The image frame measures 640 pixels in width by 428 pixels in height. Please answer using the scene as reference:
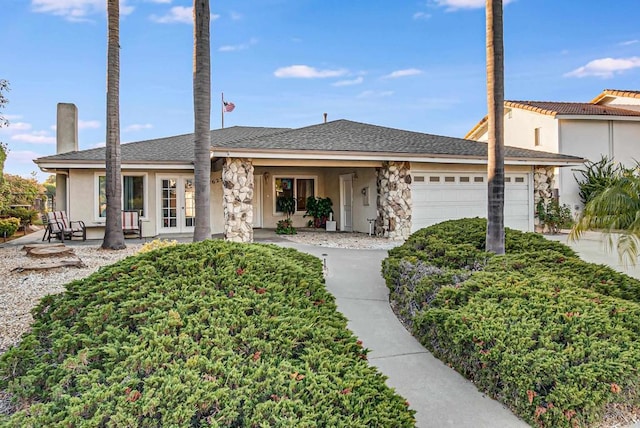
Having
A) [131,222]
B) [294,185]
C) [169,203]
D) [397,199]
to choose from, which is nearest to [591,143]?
[397,199]

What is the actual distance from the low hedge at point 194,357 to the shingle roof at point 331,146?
8469 millimetres

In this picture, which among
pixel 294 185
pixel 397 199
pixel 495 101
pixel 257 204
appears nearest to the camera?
pixel 495 101

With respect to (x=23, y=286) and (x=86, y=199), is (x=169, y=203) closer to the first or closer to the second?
(x=86, y=199)

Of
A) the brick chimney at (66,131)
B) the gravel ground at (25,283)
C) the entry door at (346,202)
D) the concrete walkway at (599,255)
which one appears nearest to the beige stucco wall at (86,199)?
the brick chimney at (66,131)

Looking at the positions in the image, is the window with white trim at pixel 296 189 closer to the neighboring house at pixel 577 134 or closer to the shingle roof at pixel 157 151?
the shingle roof at pixel 157 151

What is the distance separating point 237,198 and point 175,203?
373 centimetres

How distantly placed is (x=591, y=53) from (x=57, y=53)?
19.6 m

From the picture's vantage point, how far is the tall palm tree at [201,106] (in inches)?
290

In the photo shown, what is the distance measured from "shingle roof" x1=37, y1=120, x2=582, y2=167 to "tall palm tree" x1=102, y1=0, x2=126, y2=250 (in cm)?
244

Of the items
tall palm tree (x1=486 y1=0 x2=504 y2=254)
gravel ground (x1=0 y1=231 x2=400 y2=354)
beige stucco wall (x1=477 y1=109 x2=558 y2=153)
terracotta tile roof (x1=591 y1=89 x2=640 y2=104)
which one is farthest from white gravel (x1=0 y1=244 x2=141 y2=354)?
terracotta tile roof (x1=591 y1=89 x2=640 y2=104)

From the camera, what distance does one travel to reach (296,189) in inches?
688

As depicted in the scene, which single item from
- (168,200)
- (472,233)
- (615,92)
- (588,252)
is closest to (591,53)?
(615,92)

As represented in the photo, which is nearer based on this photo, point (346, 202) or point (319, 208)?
point (346, 202)

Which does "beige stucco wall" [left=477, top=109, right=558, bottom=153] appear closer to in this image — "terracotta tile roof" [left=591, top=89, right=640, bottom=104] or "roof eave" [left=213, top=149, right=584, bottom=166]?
"roof eave" [left=213, top=149, right=584, bottom=166]
